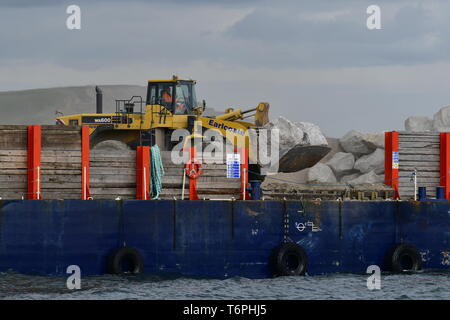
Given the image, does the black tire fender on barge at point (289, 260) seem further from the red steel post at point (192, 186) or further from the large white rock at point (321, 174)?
the large white rock at point (321, 174)

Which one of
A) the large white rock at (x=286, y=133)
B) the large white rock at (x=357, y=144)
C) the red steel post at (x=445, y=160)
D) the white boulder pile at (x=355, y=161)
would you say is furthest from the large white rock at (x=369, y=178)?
the red steel post at (x=445, y=160)

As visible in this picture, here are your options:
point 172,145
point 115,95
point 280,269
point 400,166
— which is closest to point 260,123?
point 172,145

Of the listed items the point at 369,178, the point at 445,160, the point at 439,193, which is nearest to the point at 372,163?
the point at 369,178

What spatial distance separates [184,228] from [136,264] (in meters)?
1.67

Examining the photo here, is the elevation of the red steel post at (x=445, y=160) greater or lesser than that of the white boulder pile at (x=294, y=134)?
lesser

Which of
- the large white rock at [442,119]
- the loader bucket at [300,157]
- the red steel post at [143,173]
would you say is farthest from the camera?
the large white rock at [442,119]

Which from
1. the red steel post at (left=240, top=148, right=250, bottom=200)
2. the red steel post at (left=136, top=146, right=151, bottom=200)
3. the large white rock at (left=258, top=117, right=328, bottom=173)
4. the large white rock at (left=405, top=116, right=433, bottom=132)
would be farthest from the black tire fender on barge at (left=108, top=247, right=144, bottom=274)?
the large white rock at (left=405, top=116, right=433, bottom=132)

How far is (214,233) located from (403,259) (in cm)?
577

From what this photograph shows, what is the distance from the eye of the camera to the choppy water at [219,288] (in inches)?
908

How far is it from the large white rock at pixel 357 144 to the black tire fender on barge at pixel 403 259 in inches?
1177

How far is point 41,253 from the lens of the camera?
2484 centimetres

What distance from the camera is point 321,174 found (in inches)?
2147

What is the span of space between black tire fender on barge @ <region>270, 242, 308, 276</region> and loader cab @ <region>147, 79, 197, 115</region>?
29.3 feet

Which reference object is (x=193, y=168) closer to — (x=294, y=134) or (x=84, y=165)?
(x=84, y=165)
